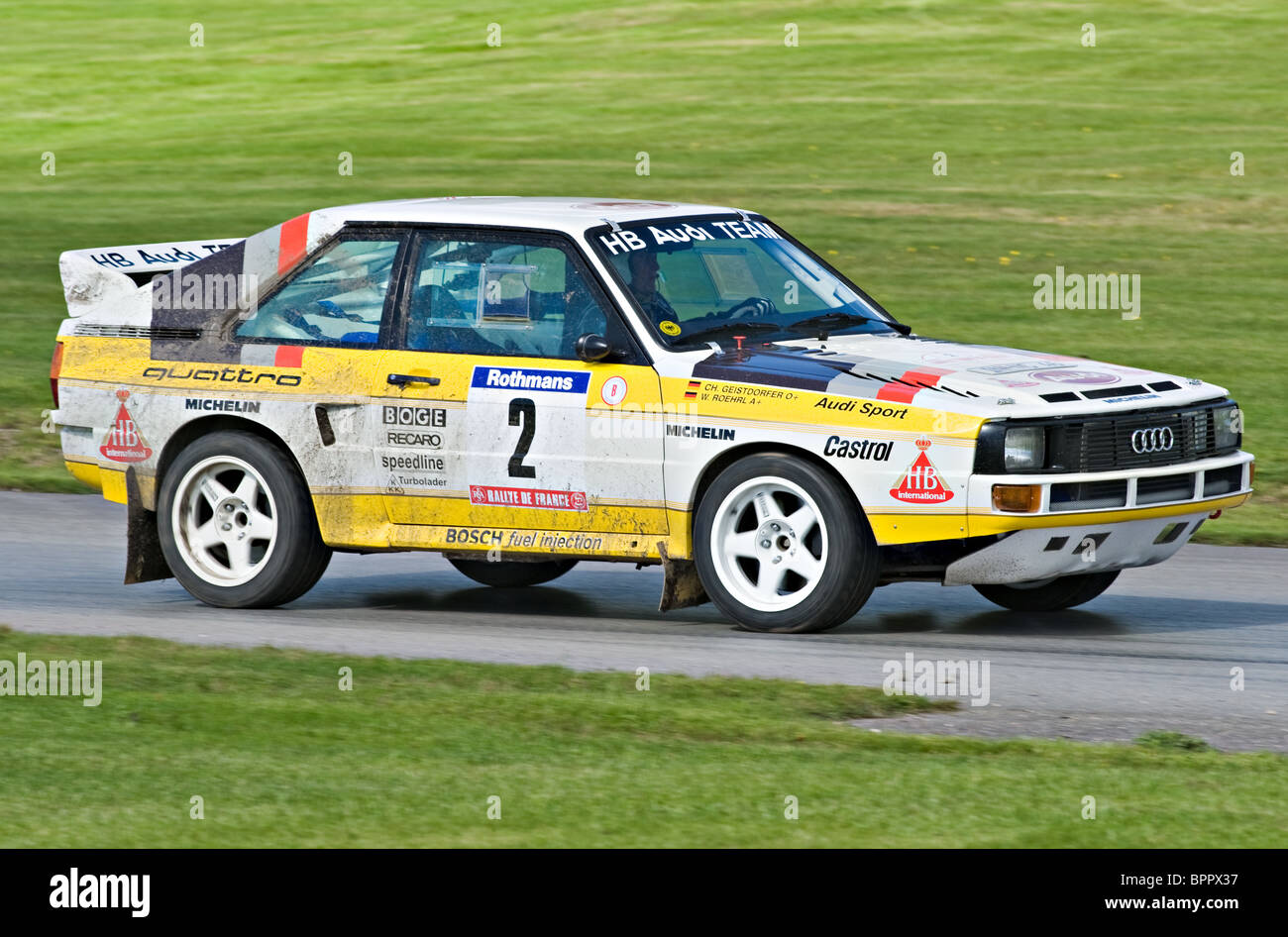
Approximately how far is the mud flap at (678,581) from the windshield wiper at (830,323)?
1.17m

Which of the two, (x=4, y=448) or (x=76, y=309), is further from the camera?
(x=4, y=448)

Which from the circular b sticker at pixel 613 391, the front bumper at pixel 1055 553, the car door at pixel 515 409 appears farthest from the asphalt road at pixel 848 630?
the circular b sticker at pixel 613 391

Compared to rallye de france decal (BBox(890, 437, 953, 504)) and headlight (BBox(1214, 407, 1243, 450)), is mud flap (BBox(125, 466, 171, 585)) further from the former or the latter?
headlight (BBox(1214, 407, 1243, 450))

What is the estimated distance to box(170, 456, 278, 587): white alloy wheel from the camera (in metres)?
9.84

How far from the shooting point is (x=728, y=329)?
9.41 meters

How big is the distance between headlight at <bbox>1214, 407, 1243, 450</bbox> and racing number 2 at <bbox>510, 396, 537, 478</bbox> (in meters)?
2.83

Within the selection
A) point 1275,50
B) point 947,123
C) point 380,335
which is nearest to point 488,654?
point 380,335

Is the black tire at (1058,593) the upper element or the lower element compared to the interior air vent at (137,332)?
lower

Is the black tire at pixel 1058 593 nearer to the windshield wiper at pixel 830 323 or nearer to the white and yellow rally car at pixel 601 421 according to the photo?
the white and yellow rally car at pixel 601 421

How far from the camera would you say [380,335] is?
9.58 meters

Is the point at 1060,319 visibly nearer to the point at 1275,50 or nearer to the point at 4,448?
the point at 4,448

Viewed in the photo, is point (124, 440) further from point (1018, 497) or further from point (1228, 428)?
point (1228, 428)

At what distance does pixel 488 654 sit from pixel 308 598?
1.87 m

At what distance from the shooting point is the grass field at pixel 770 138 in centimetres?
2012
